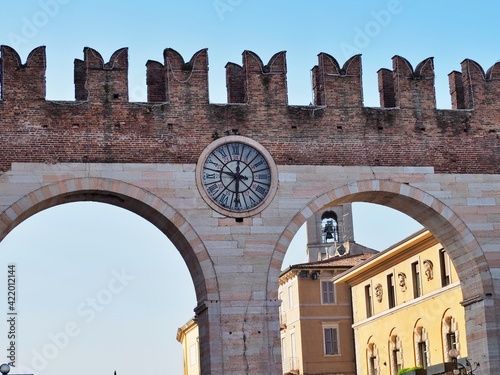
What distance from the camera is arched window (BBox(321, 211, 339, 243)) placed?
219 feet

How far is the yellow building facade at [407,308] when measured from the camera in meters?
42.8

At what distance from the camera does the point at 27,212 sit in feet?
93.2

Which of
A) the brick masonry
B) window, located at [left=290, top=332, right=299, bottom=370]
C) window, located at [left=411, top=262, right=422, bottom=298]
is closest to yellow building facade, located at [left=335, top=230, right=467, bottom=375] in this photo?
window, located at [left=411, top=262, right=422, bottom=298]

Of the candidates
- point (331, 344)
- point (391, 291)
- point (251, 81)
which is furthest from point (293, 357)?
point (251, 81)

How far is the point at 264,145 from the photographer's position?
29781 millimetres

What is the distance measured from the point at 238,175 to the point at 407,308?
19.4 metres

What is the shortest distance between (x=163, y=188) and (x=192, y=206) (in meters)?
0.84

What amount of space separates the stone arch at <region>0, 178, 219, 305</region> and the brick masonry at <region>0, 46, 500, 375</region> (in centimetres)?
3

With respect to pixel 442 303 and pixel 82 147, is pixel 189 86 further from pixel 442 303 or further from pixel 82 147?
pixel 442 303

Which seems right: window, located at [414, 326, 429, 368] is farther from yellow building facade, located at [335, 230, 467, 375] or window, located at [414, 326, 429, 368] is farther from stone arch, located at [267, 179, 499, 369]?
stone arch, located at [267, 179, 499, 369]

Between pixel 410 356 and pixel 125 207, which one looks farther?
pixel 410 356

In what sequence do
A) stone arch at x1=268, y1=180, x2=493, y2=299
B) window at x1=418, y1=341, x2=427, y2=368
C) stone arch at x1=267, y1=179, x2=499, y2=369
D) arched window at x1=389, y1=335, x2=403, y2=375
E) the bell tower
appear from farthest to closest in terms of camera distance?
1. the bell tower
2. arched window at x1=389, y1=335, x2=403, y2=375
3. window at x1=418, y1=341, x2=427, y2=368
4. stone arch at x1=268, y1=180, x2=493, y2=299
5. stone arch at x1=267, y1=179, x2=499, y2=369

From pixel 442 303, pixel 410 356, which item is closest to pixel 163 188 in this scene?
pixel 442 303

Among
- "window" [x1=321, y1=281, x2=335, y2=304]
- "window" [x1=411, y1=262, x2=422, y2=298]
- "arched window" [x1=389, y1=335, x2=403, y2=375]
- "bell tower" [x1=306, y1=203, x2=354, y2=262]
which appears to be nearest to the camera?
"window" [x1=411, y1=262, x2=422, y2=298]
